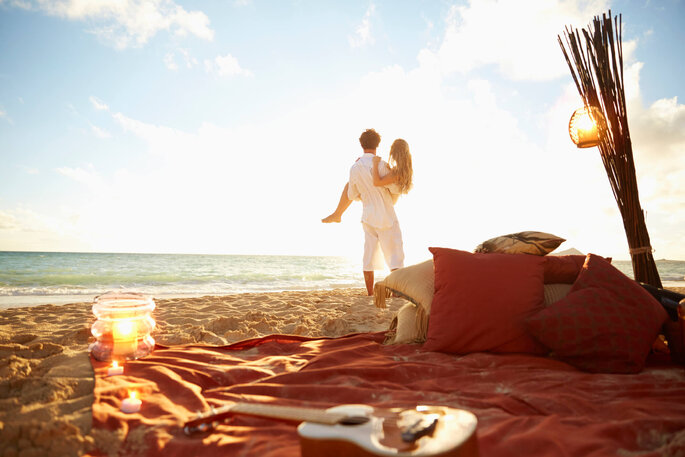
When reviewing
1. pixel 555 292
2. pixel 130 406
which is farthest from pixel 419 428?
pixel 555 292

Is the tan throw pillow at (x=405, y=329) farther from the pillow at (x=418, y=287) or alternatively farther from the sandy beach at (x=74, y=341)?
the sandy beach at (x=74, y=341)

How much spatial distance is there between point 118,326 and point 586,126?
375 cm

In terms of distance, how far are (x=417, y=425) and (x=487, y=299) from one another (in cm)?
141

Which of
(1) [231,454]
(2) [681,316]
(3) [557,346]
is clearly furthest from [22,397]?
(2) [681,316]

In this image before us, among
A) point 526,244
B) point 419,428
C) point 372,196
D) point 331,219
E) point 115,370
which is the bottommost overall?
point 115,370

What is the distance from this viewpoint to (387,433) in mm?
819

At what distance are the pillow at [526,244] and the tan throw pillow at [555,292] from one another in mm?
224

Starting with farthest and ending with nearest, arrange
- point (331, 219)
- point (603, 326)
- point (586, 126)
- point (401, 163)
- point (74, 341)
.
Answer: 1. point (331, 219)
2. point (401, 163)
3. point (586, 126)
4. point (74, 341)
5. point (603, 326)

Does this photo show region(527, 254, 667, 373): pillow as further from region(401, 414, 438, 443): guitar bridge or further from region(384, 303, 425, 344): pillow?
region(401, 414, 438, 443): guitar bridge

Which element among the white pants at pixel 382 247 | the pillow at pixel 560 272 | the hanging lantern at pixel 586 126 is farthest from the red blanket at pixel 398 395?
the white pants at pixel 382 247

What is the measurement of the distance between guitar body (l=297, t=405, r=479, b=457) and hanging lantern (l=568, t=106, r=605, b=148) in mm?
3245

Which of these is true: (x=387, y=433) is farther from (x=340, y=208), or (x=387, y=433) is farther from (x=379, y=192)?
(x=340, y=208)

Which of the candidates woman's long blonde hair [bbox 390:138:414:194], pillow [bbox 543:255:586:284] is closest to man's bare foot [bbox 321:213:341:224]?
woman's long blonde hair [bbox 390:138:414:194]

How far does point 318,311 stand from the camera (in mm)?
4094
